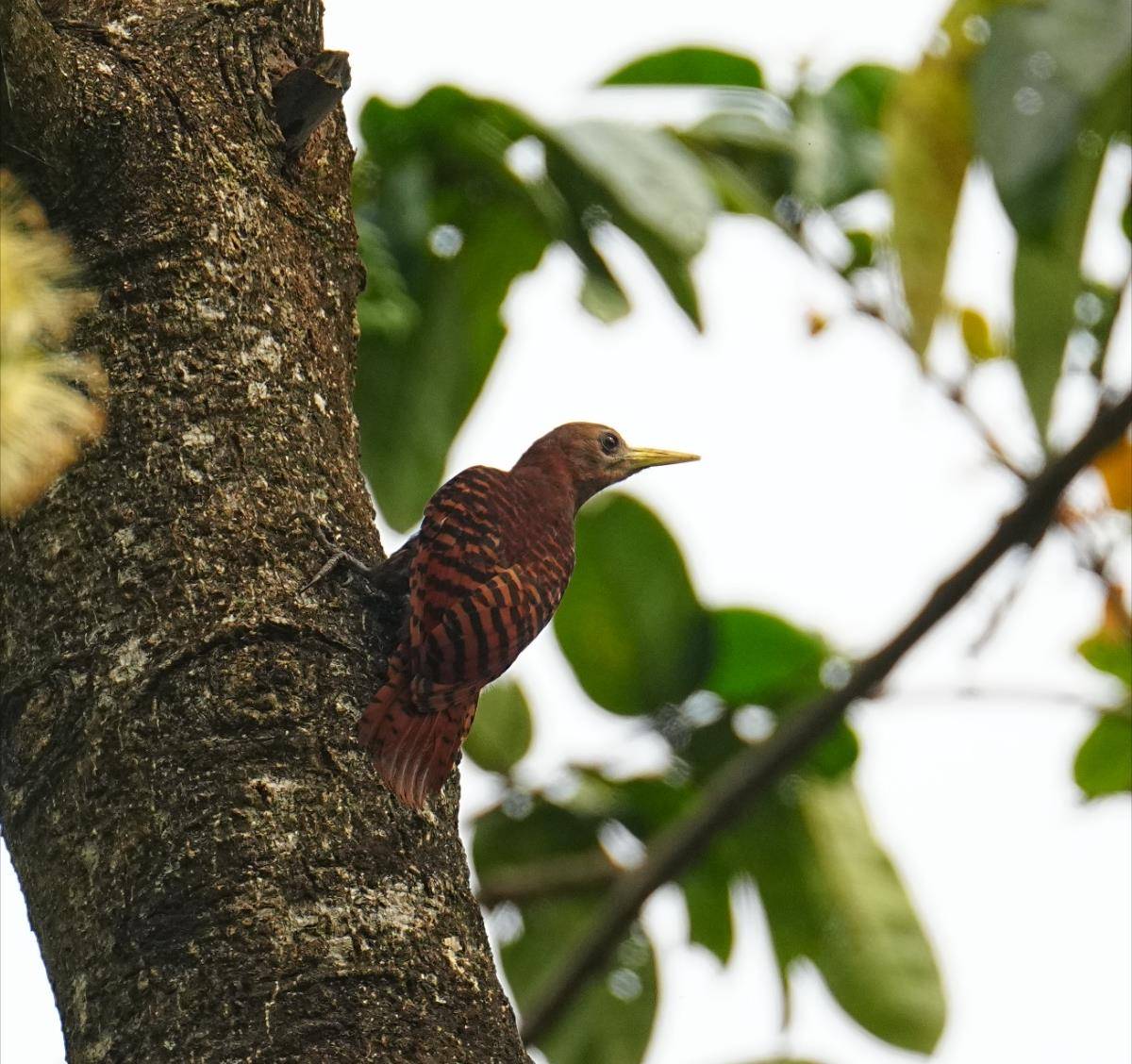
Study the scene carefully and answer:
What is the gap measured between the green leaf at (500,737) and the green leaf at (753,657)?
15.6 inches

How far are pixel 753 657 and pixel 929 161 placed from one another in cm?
171

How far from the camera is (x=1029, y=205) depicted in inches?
58.5

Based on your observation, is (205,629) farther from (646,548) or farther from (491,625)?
(646,548)

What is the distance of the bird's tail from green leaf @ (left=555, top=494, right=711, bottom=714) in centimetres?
92

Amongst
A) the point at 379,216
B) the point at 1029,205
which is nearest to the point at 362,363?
the point at 379,216

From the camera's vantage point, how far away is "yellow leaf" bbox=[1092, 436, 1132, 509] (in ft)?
8.16

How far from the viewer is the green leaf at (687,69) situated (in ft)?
10.1

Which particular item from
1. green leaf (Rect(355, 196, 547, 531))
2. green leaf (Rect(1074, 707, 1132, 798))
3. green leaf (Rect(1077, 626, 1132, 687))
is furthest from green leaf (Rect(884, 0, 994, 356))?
green leaf (Rect(1074, 707, 1132, 798))

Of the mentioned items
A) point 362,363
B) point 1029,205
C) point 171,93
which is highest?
point 1029,205

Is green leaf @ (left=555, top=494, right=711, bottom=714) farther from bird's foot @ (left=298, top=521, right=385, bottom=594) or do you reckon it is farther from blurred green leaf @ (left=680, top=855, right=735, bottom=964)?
bird's foot @ (left=298, top=521, right=385, bottom=594)

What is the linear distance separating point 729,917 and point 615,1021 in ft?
1.00

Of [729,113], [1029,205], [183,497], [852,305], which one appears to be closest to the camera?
[1029,205]

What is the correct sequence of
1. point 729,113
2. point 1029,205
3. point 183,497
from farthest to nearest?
point 729,113, point 183,497, point 1029,205

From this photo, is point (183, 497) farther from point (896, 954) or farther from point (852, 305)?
point (896, 954)
